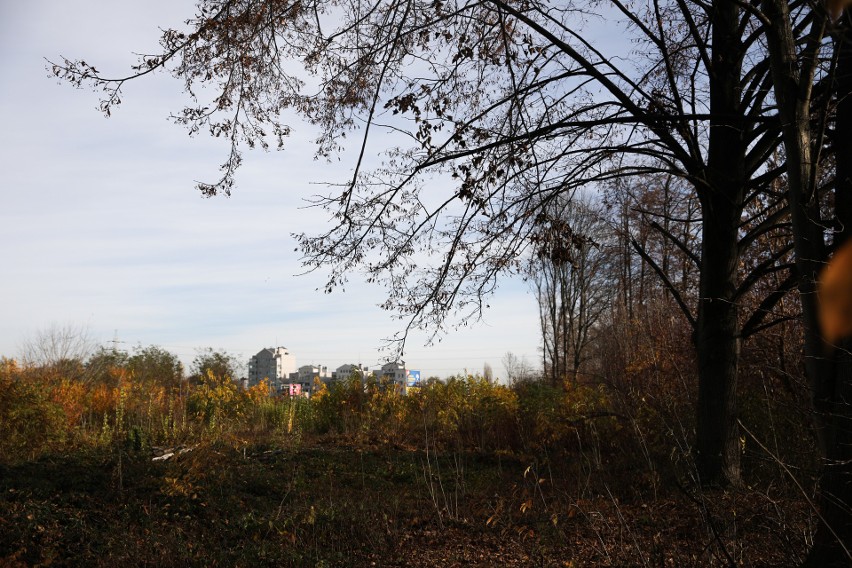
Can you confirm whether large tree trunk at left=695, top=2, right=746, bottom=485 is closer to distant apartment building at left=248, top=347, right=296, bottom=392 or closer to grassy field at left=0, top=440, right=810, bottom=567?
grassy field at left=0, top=440, right=810, bottom=567

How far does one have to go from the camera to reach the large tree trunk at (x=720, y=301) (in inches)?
247

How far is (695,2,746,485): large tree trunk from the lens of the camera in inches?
247

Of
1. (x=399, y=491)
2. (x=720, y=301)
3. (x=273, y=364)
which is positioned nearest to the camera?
(x=720, y=301)

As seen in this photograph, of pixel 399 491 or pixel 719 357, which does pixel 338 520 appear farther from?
pixel 719 357

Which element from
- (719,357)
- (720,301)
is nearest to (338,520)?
(719,357)

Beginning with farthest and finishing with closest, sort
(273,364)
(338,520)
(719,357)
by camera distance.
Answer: (273,364) < (719,357) < (338,520)

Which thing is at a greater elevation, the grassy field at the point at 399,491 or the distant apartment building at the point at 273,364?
the distant apartment building at the point at 273,364

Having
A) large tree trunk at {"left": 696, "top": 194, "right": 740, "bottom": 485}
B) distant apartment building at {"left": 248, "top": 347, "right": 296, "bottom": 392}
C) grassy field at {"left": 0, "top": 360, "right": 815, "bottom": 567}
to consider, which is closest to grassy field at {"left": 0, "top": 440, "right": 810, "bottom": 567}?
grassy field at {"left": 0, "top": 360, "right": 815, "bottom": 567}

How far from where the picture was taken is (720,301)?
20.3ft

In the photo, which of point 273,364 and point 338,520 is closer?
point 338,520

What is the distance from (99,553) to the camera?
4.49 metres

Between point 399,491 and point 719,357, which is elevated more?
point 719,357

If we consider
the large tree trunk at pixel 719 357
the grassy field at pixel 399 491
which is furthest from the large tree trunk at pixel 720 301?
the grassy field at pixel 399 491

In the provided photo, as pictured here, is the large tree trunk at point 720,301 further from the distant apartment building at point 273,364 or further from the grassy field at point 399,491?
the distant apartment building at point 273,364
